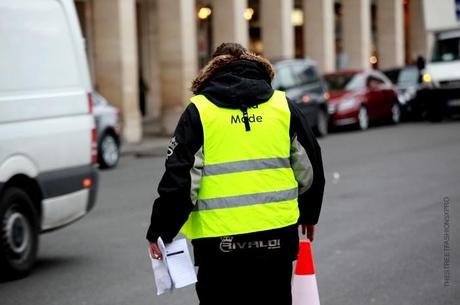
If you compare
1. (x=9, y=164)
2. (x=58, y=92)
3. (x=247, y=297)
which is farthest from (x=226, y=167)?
(x=58, y=92)

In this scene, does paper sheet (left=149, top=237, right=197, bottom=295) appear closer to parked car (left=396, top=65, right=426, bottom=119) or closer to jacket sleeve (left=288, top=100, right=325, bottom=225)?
jacket sleeve (left=288, top=100, right=325, bottom=225)

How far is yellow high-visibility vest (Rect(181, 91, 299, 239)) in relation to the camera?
437 centimetres

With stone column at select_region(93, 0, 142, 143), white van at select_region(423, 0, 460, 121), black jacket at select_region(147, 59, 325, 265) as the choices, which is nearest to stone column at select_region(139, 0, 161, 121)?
stone column at select_region(93, 0, 142, 143)

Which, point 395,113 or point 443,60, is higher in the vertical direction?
point 443,60

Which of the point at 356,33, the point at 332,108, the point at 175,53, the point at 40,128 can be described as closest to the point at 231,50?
the point at 40,128

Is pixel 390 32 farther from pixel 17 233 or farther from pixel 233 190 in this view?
pixel 233 190

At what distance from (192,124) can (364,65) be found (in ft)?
115

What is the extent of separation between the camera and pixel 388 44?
42.7m

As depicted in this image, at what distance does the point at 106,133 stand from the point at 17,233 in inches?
410

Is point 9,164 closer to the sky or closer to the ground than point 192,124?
closer to the ground

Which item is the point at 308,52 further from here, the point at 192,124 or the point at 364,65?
the point at 192,124

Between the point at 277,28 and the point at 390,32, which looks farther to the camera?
the point at 390,32

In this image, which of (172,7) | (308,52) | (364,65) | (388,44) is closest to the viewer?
(172,7)

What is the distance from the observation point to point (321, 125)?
2414 cm
